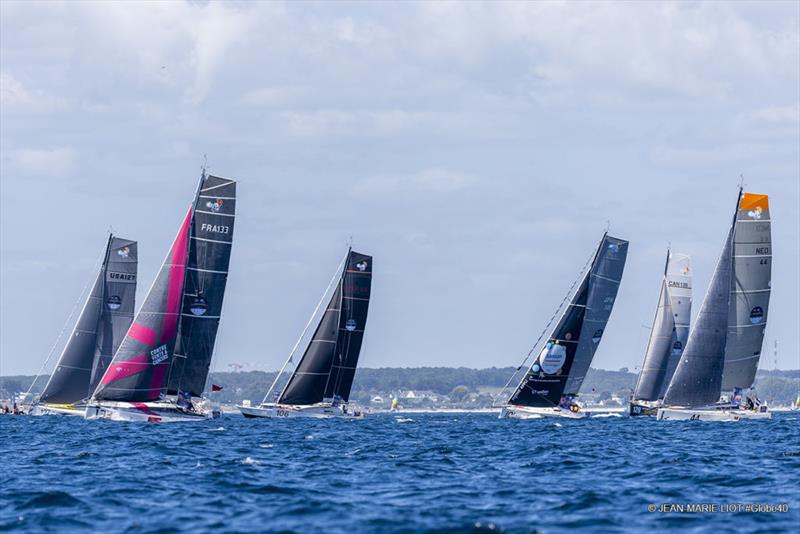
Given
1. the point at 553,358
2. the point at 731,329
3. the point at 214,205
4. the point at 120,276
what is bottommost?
the point at 553,358

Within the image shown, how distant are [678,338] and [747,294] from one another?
55.6ft

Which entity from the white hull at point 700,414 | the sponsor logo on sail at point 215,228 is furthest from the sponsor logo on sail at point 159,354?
the white hull at point 700,414

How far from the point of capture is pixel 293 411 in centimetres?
8469

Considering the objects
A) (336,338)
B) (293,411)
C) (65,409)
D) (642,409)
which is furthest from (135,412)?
(642,409)

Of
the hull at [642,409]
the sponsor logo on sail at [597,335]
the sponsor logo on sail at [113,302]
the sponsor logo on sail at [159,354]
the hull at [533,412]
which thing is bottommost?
the hull at [533,412]

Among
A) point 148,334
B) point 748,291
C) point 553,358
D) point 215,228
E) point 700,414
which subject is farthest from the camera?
point 553,358

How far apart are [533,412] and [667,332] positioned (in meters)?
13.8

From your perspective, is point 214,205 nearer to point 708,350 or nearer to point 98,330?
point 98,330

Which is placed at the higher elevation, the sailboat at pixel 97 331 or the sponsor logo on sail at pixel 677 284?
the sponsor logo on sail at pixel 677 284

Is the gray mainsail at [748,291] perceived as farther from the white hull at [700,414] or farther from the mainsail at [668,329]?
the mainsail at [668,329]

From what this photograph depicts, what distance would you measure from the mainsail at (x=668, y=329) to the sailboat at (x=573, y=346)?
7.59 metres

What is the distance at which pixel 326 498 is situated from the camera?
30547mm

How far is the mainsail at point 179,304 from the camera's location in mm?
69125

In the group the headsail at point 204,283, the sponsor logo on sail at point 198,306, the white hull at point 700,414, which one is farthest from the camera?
the white hull at point 700,414
